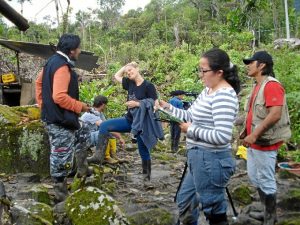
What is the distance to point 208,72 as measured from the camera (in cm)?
326

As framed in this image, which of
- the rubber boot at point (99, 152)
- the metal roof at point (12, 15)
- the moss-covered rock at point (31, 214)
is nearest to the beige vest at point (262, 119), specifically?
the moss-covered rock at point (31, 214)

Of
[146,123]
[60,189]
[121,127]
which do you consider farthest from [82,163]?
[146,123]

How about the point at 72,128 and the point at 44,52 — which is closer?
the point at 72,128

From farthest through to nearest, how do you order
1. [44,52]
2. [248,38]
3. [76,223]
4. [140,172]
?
[248,38]
[44,52]
[140,172]
[76,223]

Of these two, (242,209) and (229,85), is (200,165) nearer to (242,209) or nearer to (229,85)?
(229,85)

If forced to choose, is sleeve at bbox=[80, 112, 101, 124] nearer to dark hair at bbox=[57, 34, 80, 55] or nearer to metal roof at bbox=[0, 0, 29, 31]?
dark hair at bbox=[57, 34, 80, 55]

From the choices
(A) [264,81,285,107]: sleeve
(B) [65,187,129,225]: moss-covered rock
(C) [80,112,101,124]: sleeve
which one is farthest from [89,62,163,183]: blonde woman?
(A) [264,81,285,107]: sleeve

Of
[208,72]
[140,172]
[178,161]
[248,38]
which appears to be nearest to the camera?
[208,72]

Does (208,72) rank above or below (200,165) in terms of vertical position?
above

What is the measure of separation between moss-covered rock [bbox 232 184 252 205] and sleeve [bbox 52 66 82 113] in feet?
7.81

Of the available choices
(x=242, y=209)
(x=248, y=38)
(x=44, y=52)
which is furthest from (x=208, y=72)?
(x=248, y=38)

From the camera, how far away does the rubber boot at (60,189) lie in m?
5.02

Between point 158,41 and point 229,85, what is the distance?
26568 millimetres

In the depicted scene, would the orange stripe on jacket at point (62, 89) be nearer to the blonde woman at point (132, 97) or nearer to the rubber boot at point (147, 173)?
the blonde woman at point (132, 97)
